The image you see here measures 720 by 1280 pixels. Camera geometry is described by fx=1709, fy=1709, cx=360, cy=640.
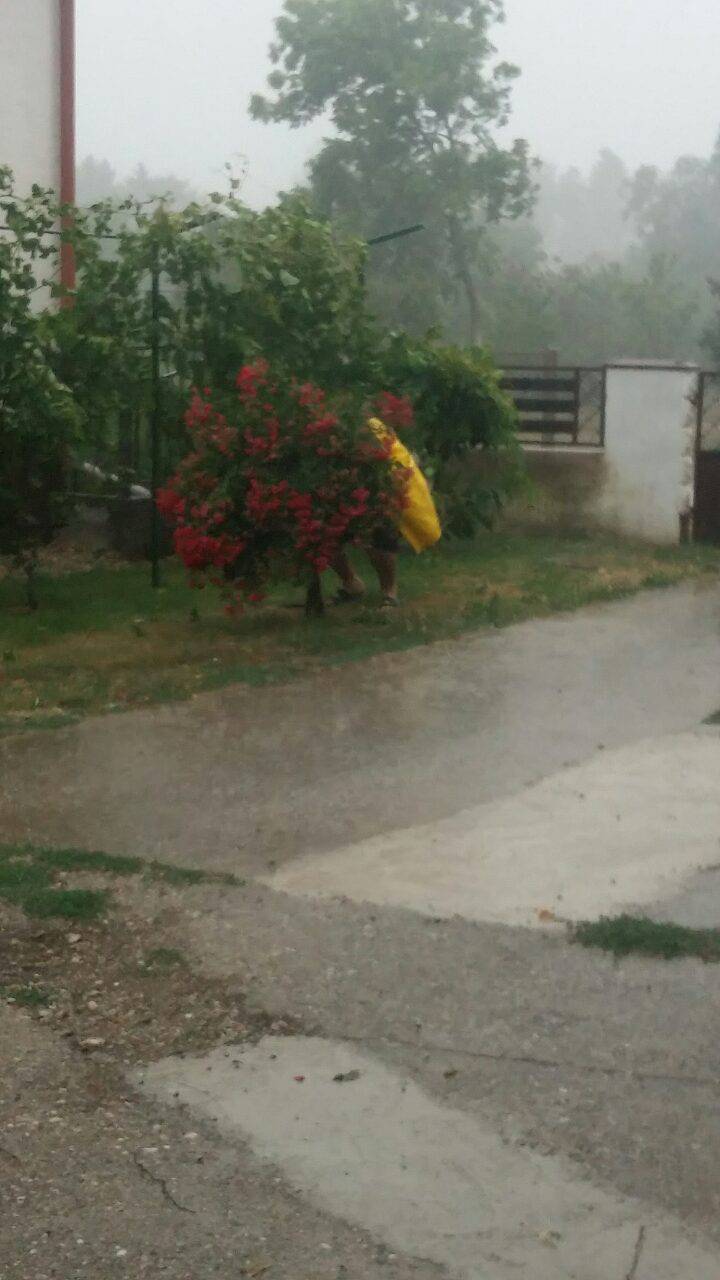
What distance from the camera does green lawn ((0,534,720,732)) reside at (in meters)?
9.45

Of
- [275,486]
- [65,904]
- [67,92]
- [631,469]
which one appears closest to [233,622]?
[275,486]

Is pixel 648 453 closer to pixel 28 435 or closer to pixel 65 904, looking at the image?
pixel 28 435

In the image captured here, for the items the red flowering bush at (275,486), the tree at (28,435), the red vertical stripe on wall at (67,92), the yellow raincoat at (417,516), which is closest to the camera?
the red flowering bush at (275,486)

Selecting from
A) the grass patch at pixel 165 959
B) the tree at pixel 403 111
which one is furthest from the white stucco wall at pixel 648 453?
the tree at pixel 403 111

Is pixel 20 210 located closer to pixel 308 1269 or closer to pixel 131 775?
pixel 131 775

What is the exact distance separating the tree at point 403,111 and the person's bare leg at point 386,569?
37.9m

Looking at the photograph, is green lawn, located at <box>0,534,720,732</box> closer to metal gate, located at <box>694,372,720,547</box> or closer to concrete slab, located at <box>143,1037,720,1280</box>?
metal gate, located at <box>694,372,720,547</box>

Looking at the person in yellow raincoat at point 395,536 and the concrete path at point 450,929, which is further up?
the person in yellow raincoat at point 395,536

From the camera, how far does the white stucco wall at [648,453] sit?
608 inches

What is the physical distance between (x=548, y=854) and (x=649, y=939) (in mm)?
996

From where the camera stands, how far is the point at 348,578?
1198cm

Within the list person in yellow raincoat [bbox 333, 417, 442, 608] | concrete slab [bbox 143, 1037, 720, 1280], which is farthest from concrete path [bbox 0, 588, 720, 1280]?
person in yellow raincoat [bbox 333, 417, 442, 608]

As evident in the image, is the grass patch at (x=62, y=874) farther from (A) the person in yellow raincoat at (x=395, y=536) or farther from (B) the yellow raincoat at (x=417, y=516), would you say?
(B) the yellow raincoat at (x=417, y=516)

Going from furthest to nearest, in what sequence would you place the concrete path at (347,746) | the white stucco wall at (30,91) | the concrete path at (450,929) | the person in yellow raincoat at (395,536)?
the white stucco wall at (30,91) → the person in yellow raincoat at (395,536) → the concrete path at (347,746) → the concrete path at (450,929)
